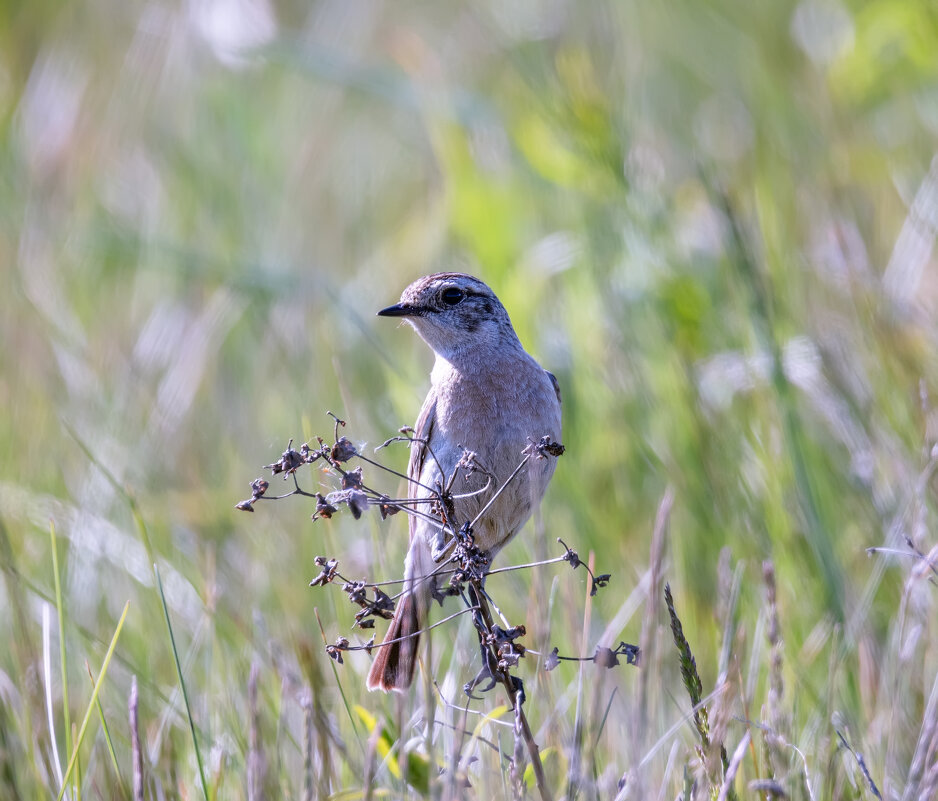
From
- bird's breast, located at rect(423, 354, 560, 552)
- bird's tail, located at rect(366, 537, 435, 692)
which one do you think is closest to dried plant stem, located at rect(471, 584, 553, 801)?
bird's tail, located at rect(366, 537, 435, 692)

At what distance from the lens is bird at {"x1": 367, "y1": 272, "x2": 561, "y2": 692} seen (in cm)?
305

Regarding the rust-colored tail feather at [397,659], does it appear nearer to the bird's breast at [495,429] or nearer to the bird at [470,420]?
the bird at [470,420]

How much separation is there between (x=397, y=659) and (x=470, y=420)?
700mm

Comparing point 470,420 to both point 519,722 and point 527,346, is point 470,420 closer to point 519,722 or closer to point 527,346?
point 519,722

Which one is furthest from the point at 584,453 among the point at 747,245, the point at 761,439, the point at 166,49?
the point at 166,49

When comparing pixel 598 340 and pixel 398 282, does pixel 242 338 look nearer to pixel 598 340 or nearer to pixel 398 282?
pixel 398 282

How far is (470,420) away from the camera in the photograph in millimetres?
3279

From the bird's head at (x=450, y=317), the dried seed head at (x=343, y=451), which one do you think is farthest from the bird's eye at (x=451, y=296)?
the dried seed head at (x=343, y=451)

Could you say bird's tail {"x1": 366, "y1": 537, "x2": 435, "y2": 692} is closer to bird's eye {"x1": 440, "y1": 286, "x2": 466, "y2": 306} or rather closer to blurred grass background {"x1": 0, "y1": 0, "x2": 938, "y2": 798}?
blurred grass background {"x1": 0, "y1": 0, "x2": 938, "y2": 798}

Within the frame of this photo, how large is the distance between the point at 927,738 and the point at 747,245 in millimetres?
2030

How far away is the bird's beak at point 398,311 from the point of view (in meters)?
3.49

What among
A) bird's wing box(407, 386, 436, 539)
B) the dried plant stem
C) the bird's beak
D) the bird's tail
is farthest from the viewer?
the bird's beak

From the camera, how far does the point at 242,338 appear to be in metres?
5.80

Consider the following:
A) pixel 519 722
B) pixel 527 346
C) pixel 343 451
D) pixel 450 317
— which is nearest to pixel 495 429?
pixel 450 317
